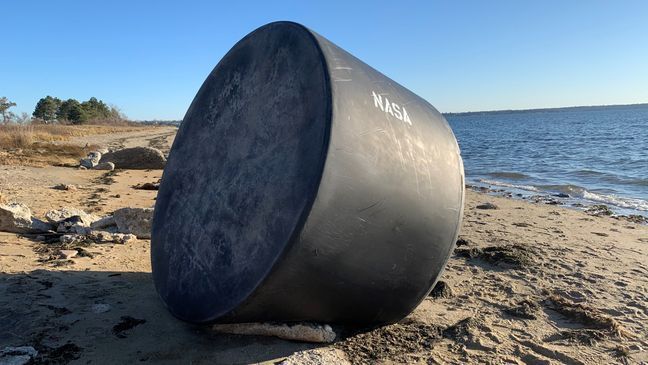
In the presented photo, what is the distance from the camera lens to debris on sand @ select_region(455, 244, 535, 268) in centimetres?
581

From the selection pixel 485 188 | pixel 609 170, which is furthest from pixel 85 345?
pixel 609 170

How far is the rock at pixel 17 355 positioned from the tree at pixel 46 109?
235 ft

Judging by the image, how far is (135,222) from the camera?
5.81 m

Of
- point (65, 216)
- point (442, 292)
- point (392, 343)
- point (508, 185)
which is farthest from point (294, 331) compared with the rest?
point (508, 185)

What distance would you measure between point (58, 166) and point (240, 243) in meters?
13.0

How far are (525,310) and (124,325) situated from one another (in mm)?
3233

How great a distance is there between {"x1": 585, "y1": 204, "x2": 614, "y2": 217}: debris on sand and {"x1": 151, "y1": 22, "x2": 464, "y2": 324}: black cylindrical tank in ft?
31.2

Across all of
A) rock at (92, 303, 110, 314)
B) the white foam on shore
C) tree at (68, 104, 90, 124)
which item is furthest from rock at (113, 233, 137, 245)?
tree at (68, 104, 90, 124)

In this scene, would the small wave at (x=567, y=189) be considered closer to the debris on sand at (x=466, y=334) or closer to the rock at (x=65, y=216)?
the debris on sand at (x=466, y=334)

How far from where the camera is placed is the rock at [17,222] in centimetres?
572

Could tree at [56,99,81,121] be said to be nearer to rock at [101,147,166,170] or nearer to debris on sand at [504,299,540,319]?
rock at [101,147,166,170]

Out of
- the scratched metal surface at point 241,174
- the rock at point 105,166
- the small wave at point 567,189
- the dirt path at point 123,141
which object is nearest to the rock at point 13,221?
the scratched metal surface at point 241,174

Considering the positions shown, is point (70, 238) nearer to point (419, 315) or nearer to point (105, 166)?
point (419, 315)

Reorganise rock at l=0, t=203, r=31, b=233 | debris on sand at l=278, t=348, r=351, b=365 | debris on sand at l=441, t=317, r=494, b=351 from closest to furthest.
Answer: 1. debris on sand at l=278, t=348, r=351, b=365
2. debris on sand at l=441, t=317, r=494, b=351
3. rock at l=0, t=203, r=31, b=233
